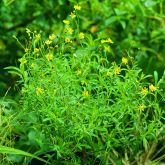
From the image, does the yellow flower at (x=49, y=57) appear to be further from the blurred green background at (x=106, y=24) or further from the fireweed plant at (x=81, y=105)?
the blurred green background at (x=106, y=24)

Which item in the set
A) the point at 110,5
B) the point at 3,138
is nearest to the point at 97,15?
the point at 110,5

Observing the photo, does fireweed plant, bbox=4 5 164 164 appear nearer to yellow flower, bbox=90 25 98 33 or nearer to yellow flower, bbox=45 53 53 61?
yellow flower, bbox=45 53 53 61

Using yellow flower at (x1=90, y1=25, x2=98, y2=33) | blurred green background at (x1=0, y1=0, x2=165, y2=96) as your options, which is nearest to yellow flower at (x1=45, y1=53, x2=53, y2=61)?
blurred green background at (x1=0, y1=0, x2=165, y2=96)

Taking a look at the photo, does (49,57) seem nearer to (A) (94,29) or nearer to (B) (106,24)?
(B) (106,24)

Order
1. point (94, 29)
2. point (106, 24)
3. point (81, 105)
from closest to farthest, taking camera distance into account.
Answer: point (81, 105) < point (106, 24) < point (94, 29)

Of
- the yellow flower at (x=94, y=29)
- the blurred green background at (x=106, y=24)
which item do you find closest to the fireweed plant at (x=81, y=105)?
the blurred green background at (x=106, y=24)

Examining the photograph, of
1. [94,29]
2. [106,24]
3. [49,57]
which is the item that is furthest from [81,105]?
[94,29]

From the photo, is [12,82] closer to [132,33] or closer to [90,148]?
[132,33]

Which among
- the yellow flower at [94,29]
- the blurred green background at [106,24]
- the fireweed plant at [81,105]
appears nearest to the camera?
the fireweed plant at [81,105]
